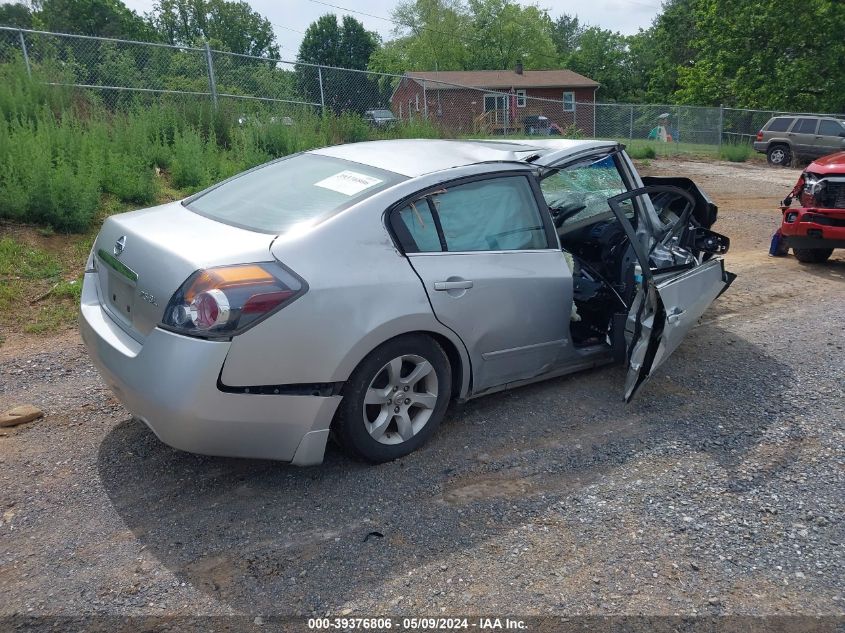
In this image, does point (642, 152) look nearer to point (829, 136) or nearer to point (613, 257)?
point (829, 136)

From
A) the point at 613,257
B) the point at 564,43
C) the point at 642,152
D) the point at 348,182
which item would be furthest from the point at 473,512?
the point at 564,43

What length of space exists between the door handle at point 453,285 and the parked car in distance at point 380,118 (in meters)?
11.2

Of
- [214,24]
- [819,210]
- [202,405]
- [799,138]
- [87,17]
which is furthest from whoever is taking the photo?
[214,24]

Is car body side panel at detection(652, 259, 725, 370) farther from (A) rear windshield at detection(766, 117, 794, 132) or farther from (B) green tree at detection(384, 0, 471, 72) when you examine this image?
(B) green tree at detection(384, 0, 471, 72)

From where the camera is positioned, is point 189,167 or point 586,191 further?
point 189,167

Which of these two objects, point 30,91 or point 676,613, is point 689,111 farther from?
point 676,613

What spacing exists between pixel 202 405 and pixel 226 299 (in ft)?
1.49

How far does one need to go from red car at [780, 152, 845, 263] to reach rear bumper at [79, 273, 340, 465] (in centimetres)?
636

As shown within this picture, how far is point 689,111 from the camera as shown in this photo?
88.9ft

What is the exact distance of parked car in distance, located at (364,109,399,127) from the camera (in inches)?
570

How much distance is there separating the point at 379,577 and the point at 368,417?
0.89 meters

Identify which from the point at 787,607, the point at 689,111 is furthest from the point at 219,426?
the point at 689,111

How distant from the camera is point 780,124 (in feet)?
78.1

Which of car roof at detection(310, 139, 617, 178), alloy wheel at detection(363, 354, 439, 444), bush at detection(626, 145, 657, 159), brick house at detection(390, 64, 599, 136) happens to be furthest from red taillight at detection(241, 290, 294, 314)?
bush at detection(626, 145, 657, 159)
